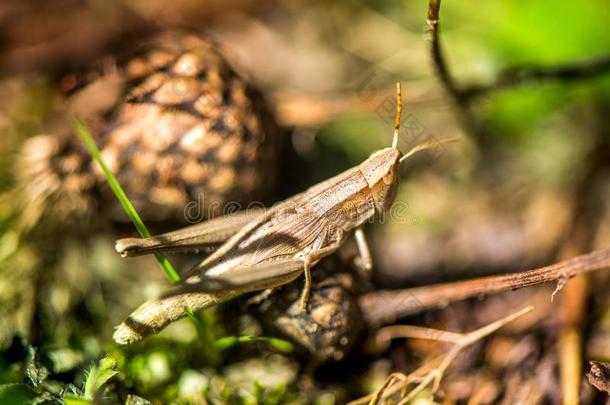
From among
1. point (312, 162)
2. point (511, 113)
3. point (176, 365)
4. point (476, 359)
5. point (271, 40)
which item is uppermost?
point (271, 40)

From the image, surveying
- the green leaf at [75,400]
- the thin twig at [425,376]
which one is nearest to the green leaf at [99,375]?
the green leaf at [75,400]

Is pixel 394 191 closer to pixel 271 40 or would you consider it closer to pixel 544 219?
pixel 544 219

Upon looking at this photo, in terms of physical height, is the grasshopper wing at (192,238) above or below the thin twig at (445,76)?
Result: below

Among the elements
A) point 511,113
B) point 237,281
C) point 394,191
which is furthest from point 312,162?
point 237,281

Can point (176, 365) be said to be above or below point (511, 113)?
below

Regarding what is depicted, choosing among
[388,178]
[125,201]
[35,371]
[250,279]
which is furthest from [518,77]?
[35,371]

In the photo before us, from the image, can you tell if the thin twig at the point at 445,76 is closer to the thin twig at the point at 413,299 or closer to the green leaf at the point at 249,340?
the thin twig at the point at 413,299

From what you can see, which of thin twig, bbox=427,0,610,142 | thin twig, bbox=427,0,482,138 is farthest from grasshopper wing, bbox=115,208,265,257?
thin twig, bbox=427,0,610,142
